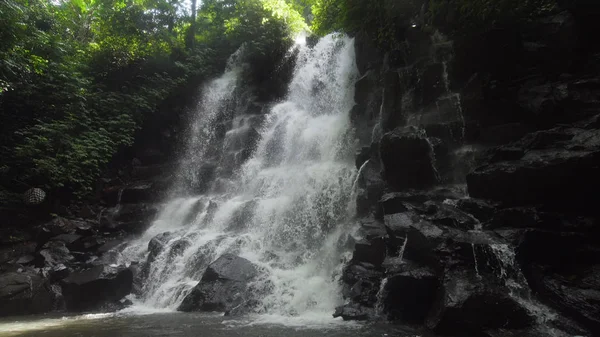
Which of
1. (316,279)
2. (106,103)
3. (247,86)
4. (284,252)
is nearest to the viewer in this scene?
(316,279)

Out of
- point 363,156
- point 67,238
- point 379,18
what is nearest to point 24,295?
point 67,238

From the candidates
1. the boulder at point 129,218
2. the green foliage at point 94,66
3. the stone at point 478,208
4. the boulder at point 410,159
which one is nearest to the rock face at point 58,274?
the boulder at point 129,218

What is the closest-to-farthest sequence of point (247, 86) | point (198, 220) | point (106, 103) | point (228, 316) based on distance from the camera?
1. point (228, 316)
2. point (198, 220)
3. point (106, 103)
4. point (247, 86)

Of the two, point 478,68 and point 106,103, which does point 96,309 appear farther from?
point 478,68

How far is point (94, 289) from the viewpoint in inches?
386

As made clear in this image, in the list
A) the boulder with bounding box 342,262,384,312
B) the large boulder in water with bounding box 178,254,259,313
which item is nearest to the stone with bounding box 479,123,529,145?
the boulder with bounding box 342,262,384,312

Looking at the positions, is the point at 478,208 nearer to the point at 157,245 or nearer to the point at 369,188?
the point at 369,188

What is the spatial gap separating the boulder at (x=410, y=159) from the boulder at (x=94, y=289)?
8.64m

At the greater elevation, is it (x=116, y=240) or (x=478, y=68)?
(x=478, y=68)

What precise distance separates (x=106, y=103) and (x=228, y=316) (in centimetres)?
1432

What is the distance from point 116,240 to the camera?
13.8m

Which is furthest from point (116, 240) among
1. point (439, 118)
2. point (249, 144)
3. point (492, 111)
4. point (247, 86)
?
point (492, 111)

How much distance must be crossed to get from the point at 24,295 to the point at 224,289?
5619 mm

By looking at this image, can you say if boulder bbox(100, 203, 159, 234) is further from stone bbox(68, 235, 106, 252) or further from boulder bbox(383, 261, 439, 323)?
boulder bbox(383, 261, 439, 323)
